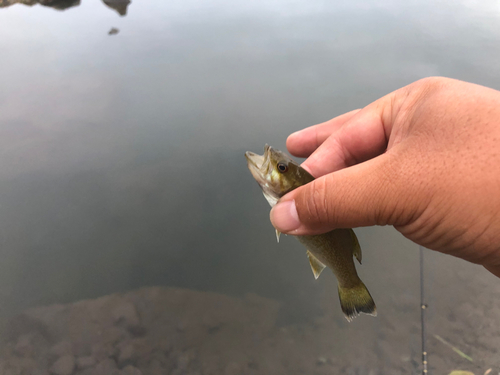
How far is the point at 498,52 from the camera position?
5961 mm

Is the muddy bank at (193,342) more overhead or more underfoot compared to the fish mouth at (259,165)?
more underfoot

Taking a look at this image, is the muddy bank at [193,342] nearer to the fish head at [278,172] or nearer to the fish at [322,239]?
the fish at [322,239]

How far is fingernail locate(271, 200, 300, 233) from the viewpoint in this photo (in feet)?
5.49

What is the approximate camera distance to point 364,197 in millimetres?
1391

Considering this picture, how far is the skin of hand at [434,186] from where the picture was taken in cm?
125

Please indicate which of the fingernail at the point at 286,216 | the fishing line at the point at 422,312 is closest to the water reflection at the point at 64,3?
the fingernail at the point at 286,216

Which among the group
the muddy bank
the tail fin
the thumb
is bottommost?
the muddy bank

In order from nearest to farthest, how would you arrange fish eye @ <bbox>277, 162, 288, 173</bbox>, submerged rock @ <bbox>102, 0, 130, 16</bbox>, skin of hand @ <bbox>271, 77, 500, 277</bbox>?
skin of hand @ <bbox>271, 77, 500, 277</bbox> < fish eye @ <bbox>277, 162, 288, 173</bbox> < submerged rock @ <bbox>102, 0, 130, 16</bbox>

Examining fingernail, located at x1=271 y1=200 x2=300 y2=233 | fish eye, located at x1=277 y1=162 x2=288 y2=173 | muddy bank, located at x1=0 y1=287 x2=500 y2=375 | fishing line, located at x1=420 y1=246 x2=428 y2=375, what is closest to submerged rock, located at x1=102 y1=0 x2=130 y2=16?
muddy bank, located at x1=0 y1=287 x2=500 y2=375

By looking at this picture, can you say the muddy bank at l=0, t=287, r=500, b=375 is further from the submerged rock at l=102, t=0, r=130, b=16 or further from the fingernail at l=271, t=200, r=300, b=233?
the submerged rock at l=102, t=0, r=130, b=16

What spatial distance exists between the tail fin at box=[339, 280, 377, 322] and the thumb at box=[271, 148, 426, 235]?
0.77 meters

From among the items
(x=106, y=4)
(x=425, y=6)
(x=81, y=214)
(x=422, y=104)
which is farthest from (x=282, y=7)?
(x=422, y=104)

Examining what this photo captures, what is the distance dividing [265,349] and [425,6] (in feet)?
34.8

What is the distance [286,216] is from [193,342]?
232 centimetres
